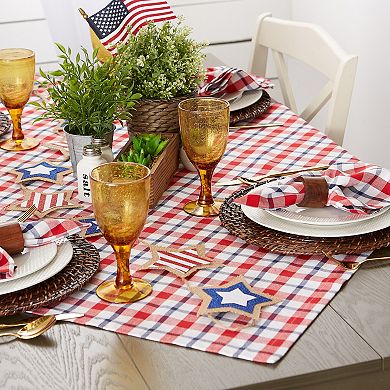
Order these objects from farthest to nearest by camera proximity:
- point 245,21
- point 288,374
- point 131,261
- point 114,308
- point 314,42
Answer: point 245,21
point 314,42
point 131,261
point 114,308
point 288,374

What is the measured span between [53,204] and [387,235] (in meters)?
0.59

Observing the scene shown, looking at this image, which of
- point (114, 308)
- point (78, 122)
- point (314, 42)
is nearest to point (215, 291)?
point (114, 308)

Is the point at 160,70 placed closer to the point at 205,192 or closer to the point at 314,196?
the point at 205,192

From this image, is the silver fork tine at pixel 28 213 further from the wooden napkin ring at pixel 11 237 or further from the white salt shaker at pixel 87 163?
the wooden napkin ring at pixel 11 237

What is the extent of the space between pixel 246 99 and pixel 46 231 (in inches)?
32.0

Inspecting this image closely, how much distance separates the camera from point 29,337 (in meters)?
1.09

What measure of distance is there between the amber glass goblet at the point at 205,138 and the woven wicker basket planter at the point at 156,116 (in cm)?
11

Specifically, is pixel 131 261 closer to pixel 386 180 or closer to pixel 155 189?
pixel 155 189

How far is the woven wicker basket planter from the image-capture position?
156 cm

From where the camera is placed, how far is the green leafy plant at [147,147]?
1512 millimetres

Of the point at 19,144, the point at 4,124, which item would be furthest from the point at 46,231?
the point at 4,124

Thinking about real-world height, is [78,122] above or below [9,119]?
above

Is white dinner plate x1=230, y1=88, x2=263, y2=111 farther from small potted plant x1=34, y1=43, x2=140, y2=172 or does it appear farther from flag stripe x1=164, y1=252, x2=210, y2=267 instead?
flag stripe x1=164, y1=252, x2=210, y2=267

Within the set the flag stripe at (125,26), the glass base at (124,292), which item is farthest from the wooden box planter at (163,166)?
the flag stripe at (125,26)
